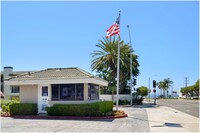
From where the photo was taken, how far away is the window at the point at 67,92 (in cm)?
2430

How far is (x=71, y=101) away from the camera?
24.2 m

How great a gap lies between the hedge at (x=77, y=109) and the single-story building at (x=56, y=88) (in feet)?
3.73

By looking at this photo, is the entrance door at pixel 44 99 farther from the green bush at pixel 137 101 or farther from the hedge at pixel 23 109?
the green bush at pixel 137 101

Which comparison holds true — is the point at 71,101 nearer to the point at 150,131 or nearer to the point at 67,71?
the point at 67,71

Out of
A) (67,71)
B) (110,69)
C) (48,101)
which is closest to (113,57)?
(110,69)

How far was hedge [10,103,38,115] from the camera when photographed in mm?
24062

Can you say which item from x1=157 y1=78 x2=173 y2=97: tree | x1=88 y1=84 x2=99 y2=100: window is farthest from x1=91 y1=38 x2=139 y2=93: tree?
x1=157 y1=78 x2=173 y2=97: tree

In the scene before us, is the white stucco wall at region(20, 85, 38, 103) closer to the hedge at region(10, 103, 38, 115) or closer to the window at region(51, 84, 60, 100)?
the hedge at region(10, 103, 38, 115)

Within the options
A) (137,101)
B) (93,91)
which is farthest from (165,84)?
(93,91)

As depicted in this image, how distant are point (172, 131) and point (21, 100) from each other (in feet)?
48.2

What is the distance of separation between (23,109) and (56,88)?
3.04m

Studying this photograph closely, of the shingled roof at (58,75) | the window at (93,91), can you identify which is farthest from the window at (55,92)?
the window at (93,91)

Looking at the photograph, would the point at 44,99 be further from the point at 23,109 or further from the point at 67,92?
the point at 67,92

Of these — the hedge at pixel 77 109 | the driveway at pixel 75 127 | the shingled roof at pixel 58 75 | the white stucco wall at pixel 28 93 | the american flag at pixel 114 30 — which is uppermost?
the american flag at pixel 114 30
